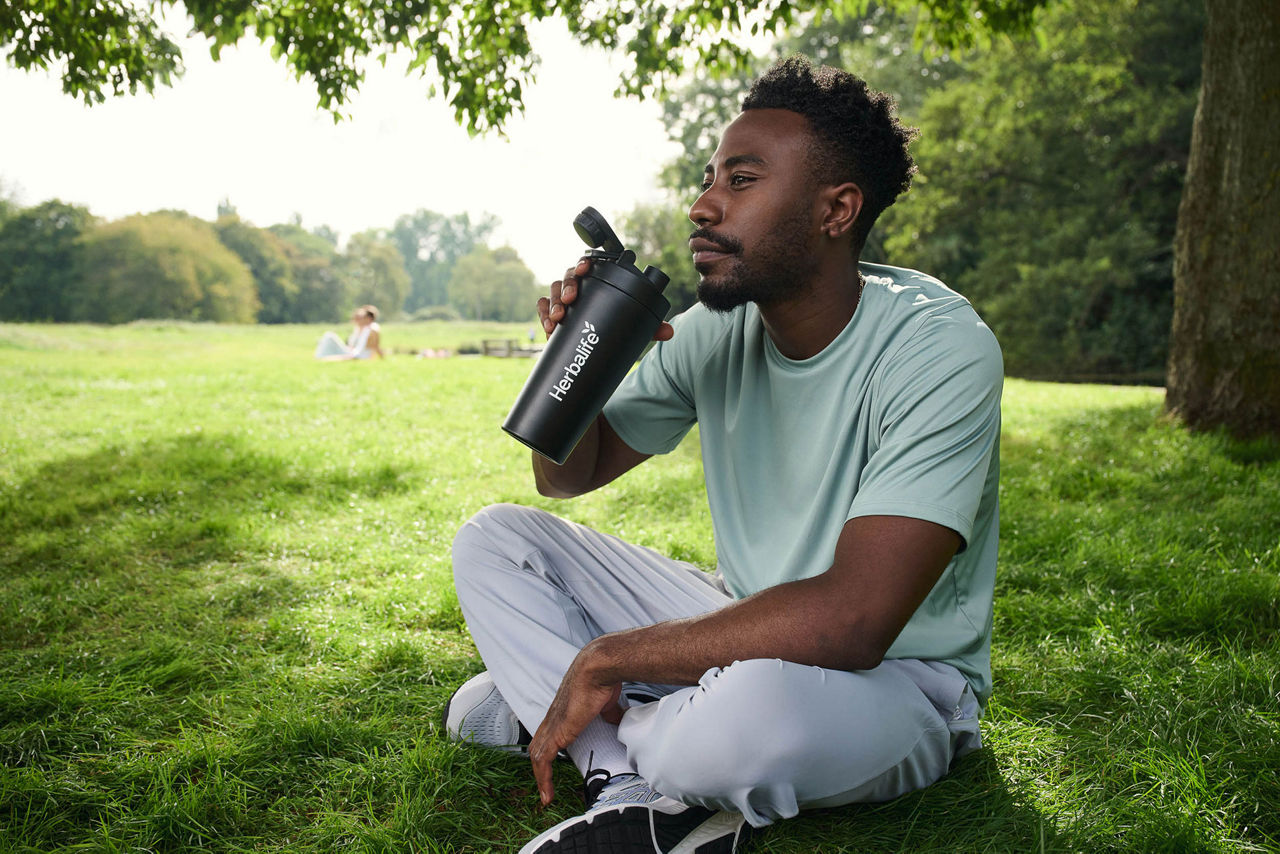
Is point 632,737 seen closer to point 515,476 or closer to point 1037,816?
point 1037,816

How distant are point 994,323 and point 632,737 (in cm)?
2348

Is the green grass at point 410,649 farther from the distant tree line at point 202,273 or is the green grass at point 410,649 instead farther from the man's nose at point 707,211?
the distant tree line at point 202,273

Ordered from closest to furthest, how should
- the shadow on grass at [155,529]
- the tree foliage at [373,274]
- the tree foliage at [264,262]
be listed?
the shadow on grass at [155,529]
the tree foliage at [264,262]
the tree foliage at [373,274]

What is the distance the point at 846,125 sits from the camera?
6.88ft

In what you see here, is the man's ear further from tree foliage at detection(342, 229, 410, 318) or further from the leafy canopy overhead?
tree foliage at detection(342, 229, 410, 318)

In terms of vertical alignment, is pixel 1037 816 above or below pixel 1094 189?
below

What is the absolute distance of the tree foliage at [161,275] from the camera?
145 feet

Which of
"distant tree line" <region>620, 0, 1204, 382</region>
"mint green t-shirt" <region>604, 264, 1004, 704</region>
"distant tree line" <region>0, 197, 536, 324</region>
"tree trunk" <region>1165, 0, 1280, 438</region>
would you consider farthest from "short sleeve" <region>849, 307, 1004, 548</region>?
"distant tree line" <region>0, 197, 536, 324</region>

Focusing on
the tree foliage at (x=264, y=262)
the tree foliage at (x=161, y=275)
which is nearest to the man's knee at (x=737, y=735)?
the tree foliage at (x=161, y=275)

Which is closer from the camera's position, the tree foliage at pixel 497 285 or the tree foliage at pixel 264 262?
the tree foliage at pixel 264 262

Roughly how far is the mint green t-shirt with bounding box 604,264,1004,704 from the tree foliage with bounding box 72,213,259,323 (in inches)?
1944

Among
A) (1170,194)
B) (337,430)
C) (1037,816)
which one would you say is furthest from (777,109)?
(1170,194)

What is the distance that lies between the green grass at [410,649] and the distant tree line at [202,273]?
44.7 m

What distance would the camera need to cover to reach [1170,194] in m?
22.2
